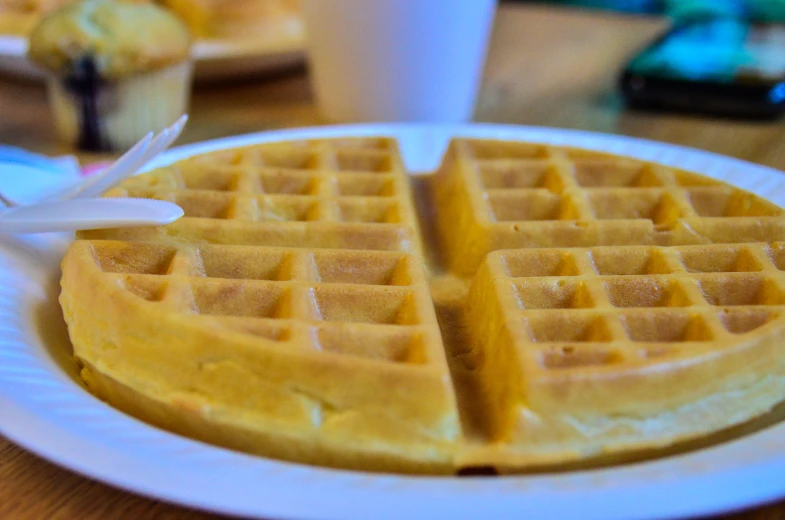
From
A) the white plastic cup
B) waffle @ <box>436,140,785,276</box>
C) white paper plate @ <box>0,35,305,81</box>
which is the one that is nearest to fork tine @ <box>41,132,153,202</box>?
waffle @ <box>436,140,785,276</box>

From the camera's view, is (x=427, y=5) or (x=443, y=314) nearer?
(x=443, y=314)

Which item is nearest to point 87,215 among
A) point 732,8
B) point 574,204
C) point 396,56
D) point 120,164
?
point 120,164

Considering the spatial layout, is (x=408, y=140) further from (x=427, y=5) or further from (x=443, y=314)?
(x=443, y=314)

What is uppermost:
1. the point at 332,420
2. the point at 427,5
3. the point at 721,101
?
the point at 427,5

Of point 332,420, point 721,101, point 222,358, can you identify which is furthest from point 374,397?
point 721,101

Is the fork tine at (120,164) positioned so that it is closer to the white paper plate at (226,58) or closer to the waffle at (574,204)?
the waffle at (574,204)

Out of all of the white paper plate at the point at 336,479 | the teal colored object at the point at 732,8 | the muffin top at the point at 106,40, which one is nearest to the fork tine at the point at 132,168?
the white paper plate at the point at 336,479

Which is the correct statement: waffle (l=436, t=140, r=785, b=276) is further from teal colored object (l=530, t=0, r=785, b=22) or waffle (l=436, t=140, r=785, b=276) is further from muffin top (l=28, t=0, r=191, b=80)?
teal colored object (l=530, t=0, r=785, b=22)

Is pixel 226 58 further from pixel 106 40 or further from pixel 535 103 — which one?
pixel 535 103
